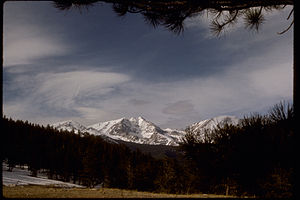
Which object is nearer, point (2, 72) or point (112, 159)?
point (2, 72)

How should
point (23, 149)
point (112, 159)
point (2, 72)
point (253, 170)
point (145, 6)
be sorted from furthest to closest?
point (112, 159), point (23, 149), point (253, 170), point (145, 6), point (2, 72)

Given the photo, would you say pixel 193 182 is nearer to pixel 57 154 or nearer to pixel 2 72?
pixel 2 72

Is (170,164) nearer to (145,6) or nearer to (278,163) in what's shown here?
(278,163)

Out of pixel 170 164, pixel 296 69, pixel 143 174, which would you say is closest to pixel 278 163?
A: pixel 296 69

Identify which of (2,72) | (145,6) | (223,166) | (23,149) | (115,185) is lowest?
(115,185)

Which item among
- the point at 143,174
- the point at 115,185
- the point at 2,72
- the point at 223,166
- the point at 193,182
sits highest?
the point at 2,72

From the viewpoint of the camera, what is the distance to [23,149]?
61625mm

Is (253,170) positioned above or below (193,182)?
above

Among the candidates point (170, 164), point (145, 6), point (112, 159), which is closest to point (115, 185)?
point (112, 159)

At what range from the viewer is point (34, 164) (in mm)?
62094

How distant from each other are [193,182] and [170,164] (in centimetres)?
1258

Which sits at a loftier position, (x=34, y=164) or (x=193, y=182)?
(x=193, y=182)

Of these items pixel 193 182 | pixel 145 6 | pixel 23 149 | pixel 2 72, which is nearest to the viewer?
pixel 2 72

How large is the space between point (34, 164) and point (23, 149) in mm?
4176
